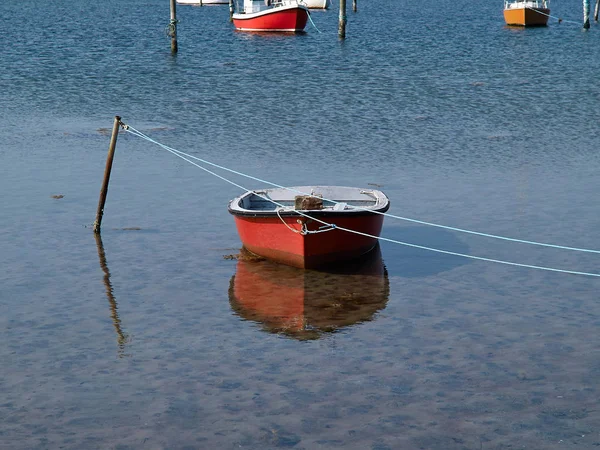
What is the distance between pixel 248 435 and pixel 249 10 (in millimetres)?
52162

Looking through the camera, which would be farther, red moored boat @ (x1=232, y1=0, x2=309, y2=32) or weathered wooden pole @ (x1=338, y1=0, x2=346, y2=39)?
red moored boat @ (x1=232, y1=0, x2=309, y2=32)

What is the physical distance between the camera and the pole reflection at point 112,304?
11430mm

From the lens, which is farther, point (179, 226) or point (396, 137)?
point (396, 137)

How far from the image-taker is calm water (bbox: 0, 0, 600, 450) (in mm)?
9539

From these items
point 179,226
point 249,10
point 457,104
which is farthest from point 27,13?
point 179,226

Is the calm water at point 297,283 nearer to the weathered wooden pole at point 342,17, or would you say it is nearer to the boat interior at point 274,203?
the boat interior at point 274,203

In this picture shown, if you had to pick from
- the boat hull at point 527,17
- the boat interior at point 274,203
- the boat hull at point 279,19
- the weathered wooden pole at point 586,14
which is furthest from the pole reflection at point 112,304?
the boat hull at point 527,17

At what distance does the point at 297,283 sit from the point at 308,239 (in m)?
0.66

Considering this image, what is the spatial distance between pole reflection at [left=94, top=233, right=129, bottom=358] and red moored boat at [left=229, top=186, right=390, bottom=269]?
84.7 inches

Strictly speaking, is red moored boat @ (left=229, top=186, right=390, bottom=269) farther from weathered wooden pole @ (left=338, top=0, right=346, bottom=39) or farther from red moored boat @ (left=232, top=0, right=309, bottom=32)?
red moored boat @ (left=232, top=0, right=309, bottom=32)

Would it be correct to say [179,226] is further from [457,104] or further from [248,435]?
[457,104]

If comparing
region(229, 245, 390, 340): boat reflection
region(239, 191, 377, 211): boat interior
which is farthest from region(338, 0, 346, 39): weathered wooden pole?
region(229, 245, 390, 340): boat reflection

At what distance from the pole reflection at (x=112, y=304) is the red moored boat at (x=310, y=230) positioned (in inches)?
84.7

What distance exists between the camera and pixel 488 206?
A: 17859mm
